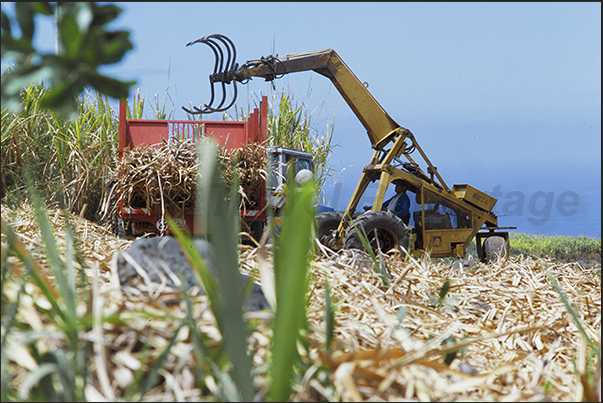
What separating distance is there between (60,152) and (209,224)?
6.22 metres

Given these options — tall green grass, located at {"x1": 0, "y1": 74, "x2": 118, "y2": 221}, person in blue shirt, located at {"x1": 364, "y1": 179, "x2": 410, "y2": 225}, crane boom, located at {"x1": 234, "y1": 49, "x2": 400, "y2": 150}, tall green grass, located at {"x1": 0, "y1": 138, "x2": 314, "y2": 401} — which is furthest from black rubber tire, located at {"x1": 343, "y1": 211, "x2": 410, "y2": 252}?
tall green grass, located at {"x1": 0, "y1": 138, "x2": 314, "y2": 401}

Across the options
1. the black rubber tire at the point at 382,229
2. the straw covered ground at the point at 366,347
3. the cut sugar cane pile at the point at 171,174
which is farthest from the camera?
the black rubber tire at the point at 382,229

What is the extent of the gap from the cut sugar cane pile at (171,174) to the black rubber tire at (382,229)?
110cm

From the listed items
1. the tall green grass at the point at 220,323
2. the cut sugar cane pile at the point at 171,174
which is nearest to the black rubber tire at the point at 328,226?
the cut sugar cane pile at the point at 171,174

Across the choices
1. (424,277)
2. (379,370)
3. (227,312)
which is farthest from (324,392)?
(424,277)

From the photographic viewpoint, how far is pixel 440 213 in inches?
254

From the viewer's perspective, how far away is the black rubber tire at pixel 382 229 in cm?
504

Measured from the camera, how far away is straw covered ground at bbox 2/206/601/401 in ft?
2.37

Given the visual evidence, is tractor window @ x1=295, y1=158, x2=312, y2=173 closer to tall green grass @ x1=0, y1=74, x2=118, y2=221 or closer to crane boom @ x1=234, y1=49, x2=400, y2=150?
crane boom @ x1=234, y1=49, x2=400, y2=150

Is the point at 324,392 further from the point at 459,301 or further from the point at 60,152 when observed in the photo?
the point at 60,152

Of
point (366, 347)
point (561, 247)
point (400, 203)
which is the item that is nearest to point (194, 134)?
point (400, 203)

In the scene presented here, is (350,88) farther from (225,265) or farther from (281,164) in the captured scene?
(225,265)

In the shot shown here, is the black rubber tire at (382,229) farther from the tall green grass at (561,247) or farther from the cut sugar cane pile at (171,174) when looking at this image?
the tall green grass at (561,247)

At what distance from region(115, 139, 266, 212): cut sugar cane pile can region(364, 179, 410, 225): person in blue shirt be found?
2.06 m
